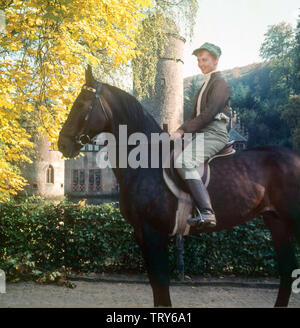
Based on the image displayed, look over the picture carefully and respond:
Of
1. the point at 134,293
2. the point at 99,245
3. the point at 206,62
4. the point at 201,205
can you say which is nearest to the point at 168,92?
the point at 99,245

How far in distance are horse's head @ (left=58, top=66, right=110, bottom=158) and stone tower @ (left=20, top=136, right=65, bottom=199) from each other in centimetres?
2388

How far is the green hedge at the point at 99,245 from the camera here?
271 inches

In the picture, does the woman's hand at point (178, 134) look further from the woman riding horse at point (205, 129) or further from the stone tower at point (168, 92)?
the stone tower at point (168, 92)

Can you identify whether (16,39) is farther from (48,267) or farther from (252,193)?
(252,193)

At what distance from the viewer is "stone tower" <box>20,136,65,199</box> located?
2747cm

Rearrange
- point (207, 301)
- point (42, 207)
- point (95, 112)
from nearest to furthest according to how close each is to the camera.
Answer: point (95, 112) → point (207, 301) → point (42, 207)

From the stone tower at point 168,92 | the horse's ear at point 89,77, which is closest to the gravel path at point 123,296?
the horse's ear at point 89,77

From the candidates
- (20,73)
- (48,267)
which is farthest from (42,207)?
(20,73)

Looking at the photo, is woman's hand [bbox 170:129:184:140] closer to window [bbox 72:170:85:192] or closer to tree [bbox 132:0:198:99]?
tree [bbox 132:0:198:99]

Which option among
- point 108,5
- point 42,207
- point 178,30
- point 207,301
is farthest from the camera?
point 178,30

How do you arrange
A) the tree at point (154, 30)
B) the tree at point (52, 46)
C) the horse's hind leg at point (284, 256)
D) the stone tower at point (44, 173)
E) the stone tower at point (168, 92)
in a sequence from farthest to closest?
the stone tower at point (44, 173)
the stone tower at point (168, 92)
the tree at point (154, 30)
the tree at point (52, 46)
the horse's hind leg at point (284, 256)

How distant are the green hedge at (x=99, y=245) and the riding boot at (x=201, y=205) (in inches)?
139
